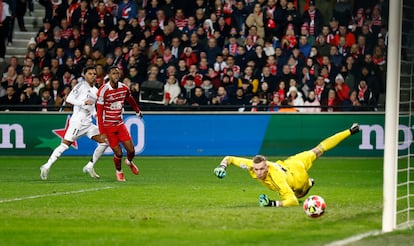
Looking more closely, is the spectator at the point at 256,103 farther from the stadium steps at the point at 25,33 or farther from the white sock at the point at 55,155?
the stadium steps at the point at 25,33

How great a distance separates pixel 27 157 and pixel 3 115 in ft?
3.96

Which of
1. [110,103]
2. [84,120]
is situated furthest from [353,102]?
[110,103]

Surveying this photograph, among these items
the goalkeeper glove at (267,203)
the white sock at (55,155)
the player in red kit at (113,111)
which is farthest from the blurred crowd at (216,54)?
the goalkeeper glove at (267,203)

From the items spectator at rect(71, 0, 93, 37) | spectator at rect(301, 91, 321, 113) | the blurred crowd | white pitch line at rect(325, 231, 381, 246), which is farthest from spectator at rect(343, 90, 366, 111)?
white pitch line at rect(325, 231, 381, 246)

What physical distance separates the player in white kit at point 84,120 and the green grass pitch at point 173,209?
0.37 m

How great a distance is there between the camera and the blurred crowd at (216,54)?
1039 inches

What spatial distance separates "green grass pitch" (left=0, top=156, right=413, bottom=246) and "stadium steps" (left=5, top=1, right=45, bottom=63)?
8.65 m

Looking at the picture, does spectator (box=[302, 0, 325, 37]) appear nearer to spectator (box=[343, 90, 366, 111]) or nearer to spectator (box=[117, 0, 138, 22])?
spectator (box=[343, 90, 366, 111])

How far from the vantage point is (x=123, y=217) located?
44.2ft

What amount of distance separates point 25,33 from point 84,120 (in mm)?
11471

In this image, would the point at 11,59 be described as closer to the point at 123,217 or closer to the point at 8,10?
the point at 8,10

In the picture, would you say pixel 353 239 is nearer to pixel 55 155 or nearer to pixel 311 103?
pixel 55 155

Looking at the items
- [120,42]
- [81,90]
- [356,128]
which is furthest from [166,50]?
[356,128]

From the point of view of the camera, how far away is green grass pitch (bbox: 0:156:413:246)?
453 inches
